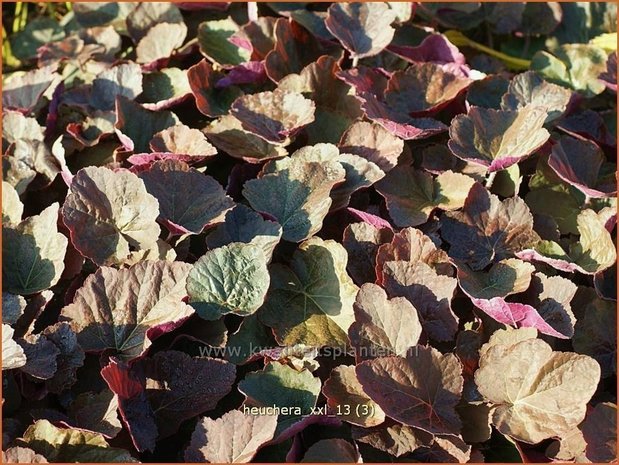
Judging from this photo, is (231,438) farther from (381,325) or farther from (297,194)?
(297,194)

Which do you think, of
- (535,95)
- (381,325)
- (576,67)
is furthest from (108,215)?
(576,67)

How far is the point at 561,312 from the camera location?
3.86ft

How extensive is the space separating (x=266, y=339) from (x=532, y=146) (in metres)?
0.58

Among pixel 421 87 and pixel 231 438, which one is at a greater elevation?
pixel 421 87

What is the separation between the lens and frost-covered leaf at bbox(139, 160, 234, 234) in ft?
4.09

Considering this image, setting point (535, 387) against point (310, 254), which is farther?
point (310, 254)

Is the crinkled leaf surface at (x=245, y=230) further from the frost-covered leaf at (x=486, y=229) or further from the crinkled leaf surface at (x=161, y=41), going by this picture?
the crinkled leaf surface at (x=161, y=41)

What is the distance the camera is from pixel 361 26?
1647mm

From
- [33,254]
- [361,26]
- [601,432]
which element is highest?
[361,26]

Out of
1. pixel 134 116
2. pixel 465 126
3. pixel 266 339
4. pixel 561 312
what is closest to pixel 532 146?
pixel 465 126

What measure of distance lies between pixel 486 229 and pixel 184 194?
1.72 feet

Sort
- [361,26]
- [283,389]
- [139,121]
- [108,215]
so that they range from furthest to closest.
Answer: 1. [361,26]
2. [139,121]
3. [108,215]
4. [283,389]

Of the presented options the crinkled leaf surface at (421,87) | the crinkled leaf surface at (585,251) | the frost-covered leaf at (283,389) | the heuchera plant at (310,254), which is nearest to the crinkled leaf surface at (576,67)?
the heuchera plant at (310,254)

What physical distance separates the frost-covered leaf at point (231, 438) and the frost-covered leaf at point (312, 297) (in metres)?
0.18
